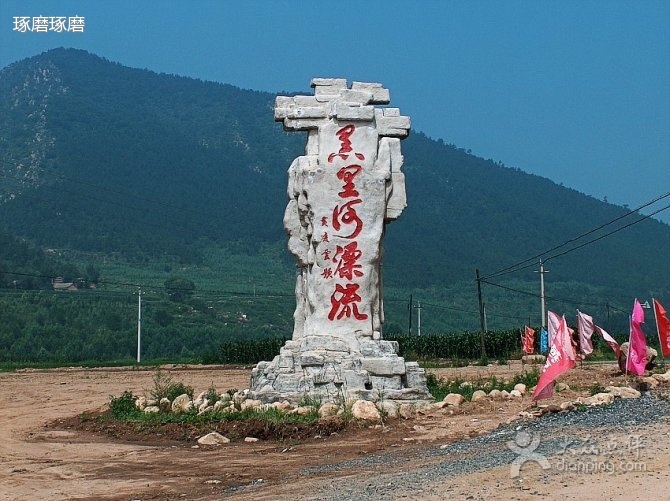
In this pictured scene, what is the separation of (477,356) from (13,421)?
25.6 meters

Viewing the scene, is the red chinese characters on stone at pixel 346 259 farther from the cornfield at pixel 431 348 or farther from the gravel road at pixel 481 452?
the cornfield at pixel 431 348

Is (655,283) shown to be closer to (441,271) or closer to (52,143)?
(441,271)

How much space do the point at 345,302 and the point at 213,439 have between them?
12.4 ft

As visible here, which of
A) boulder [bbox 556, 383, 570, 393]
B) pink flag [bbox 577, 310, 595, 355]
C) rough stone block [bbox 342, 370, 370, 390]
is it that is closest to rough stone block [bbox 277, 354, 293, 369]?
rough stone block [bbox 342, 370, 370, 390]

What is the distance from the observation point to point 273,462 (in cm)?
1152

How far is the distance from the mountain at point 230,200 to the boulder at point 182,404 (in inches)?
2683

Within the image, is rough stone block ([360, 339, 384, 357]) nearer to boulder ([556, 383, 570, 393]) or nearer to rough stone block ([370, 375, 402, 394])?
rough stone block ([370, 375, 402, 394])

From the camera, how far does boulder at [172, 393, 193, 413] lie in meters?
15.8

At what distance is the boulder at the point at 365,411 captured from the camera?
13914 millimetres

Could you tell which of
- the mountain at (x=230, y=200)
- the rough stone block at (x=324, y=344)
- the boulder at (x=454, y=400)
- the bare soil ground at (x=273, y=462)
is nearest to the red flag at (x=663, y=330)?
the bare soil ground at (x=273, y=462)

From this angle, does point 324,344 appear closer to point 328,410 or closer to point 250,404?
point 250,404

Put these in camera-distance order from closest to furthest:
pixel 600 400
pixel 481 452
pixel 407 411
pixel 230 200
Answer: pixel 481 452, pixel 600 400, pixel 407 411, pixel 230 200

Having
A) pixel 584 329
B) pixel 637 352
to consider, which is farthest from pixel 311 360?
pixel 584 329

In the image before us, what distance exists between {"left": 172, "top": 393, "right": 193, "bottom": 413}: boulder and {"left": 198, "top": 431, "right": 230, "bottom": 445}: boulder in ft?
7.68
